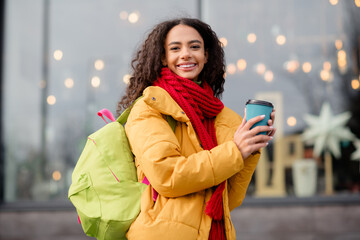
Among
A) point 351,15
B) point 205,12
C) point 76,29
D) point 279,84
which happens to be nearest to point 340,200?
point 279,84

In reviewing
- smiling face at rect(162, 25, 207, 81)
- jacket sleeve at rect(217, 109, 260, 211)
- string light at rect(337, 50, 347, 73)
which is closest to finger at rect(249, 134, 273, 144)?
jacket sleeve at rect(217, 109, 260, 211)

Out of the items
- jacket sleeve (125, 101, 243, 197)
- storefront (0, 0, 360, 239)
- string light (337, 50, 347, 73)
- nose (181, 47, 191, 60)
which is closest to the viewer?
jacket sleeve (125, 101, 243, 197)

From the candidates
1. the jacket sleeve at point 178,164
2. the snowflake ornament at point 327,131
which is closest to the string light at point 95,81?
the snowflake ornament at point 327,131

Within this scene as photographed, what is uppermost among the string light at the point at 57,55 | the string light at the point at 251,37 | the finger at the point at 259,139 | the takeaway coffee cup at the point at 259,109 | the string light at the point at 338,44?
the string light at the point at 251,37

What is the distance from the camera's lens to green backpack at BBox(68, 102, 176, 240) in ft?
5.62

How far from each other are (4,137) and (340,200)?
15.0 ft

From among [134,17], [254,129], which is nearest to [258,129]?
[254,129]

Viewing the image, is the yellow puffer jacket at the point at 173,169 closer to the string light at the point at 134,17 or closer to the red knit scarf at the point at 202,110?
the red knit scarf at the point at 202,110

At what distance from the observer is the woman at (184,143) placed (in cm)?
161

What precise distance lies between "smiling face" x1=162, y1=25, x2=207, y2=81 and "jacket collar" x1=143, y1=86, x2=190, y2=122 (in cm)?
24

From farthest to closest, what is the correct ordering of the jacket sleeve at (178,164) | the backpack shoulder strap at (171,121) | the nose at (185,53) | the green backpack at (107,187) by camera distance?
the nose at (185,53)
the backpack shoulder strap at (171,121)
the green backpack at (107,187)
the jacket sleeve at (178,164)

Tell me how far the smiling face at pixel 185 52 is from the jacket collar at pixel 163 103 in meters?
→ 0.24

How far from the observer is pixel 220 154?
1.62 m

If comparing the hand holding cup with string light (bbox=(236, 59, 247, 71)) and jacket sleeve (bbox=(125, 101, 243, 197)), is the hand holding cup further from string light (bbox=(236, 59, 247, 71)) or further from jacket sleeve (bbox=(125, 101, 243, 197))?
string light (bbox=(236, 59, 247, 71))
